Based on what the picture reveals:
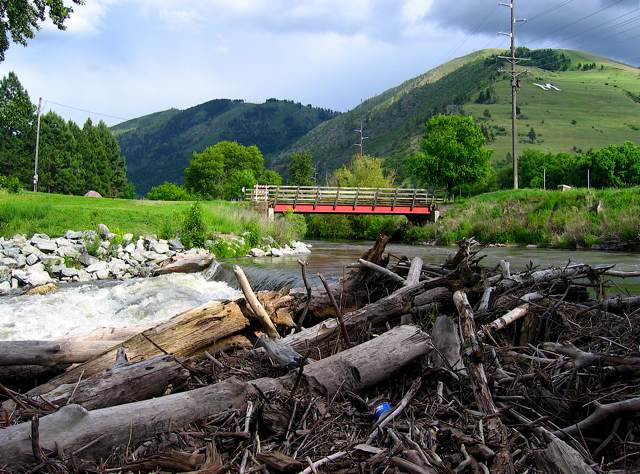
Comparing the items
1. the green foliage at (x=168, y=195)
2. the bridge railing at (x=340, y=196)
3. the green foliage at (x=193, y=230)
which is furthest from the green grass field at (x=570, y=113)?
the green foliage at (x=193, y=230)

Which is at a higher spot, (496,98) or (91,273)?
(496,98)

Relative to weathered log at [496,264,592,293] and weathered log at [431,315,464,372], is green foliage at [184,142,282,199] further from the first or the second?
weathered log at [431,315,464,372]

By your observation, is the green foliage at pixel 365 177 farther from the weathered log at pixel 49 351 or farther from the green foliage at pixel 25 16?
the weathered log at pixel 49 351

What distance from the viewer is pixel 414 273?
5371 millimetres

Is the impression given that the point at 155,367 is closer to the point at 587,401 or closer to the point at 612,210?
the point at 587,401

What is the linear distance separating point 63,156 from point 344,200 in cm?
5028

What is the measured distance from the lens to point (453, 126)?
51969 millimetres

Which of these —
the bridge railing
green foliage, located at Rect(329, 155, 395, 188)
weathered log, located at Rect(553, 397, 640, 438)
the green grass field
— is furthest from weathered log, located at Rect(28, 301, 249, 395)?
the green grass field

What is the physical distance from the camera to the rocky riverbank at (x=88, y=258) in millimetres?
17859

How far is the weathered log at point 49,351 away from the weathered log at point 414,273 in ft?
9.38

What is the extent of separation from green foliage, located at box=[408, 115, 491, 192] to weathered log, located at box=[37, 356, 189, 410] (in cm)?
4717

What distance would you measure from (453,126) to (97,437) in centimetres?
5205

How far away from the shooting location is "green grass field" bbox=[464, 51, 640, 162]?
110m

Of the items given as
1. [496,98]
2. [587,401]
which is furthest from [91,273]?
[496,98]
